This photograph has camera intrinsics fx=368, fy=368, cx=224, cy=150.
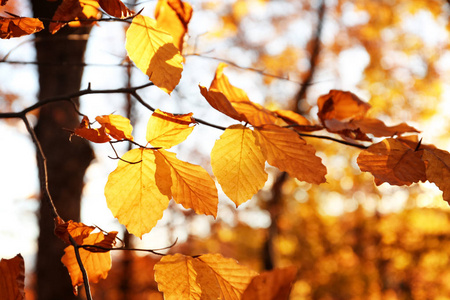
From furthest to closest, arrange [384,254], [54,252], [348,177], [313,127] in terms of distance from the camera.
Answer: [384,254]
[348,177]
[54,252]
[313,127]

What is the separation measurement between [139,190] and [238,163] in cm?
12

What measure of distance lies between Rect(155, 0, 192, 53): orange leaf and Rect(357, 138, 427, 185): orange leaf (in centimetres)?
32

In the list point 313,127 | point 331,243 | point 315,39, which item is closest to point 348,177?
point 331,243

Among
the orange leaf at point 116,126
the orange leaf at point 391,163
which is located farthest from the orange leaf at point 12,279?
the orange leaf at point 391,163

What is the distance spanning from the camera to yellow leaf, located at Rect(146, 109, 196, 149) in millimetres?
409

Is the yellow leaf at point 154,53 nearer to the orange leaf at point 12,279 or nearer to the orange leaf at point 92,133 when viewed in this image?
the orange leaf at point 92,133

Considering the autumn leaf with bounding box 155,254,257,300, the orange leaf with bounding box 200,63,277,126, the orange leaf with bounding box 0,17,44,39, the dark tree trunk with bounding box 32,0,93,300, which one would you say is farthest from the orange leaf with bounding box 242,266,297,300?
the dark tree trunk with bounding box 32,0,93,300

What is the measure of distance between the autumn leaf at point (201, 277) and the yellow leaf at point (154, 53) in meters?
0.19

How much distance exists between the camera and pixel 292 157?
444 millimetres

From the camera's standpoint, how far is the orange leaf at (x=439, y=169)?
385 millimetres

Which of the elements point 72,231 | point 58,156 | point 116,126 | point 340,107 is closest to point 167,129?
point 116,126

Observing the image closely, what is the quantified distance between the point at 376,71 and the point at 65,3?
246 inches

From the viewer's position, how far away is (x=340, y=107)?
0.55 meters

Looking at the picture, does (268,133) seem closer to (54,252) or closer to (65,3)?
(65,3)
